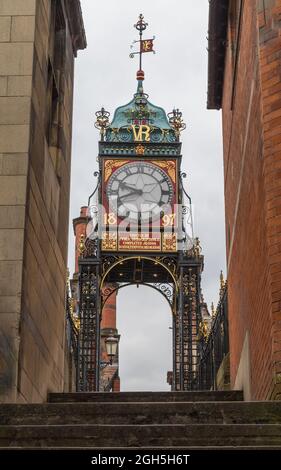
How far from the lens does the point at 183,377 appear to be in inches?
1107

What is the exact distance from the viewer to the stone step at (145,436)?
22.0ft

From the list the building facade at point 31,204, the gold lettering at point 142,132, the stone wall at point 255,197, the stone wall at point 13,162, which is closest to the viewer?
the stone wall at point 255,197

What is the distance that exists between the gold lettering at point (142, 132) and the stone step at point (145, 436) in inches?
1013

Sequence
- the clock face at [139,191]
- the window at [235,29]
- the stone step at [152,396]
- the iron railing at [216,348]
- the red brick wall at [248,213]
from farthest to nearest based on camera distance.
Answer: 1. the clock face at [139,191]
2. the iron railing at [216,348]
3. the window at [235,29]
4. the stone step at [152,396]
5. the red brick wall at [248,213]

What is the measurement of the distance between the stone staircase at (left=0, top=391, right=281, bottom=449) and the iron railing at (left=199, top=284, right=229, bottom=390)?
29.7ft

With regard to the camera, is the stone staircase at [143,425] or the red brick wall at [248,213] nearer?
the stone staircase at [143,425]

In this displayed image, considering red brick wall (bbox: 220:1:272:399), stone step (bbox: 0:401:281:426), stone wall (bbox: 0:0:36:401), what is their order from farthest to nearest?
stone wall (bbox: 0:0:36:401)
red brick wall (bbox: 220:1:272:399)
stone step (bbox: 0:401:281:426)

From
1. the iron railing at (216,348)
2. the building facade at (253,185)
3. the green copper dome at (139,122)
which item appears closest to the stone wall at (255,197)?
the building facade at (253,185)

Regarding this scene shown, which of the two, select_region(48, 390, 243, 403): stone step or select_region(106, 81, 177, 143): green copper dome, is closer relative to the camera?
select_region(48, 390, 243, 403): stone step

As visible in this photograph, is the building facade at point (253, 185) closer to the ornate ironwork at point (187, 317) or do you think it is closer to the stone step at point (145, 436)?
the stone step at point (145, 436)

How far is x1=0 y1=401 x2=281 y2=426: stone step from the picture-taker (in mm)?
7957

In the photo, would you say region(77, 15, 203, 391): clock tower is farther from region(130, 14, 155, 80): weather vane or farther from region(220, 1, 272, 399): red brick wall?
region(220, 1, 272, 399): red brick wall

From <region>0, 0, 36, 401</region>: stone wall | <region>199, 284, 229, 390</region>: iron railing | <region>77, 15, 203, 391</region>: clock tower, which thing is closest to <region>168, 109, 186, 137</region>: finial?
<region>77, 15, 203, 391</region>: clock tower

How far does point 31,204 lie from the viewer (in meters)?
11.2
